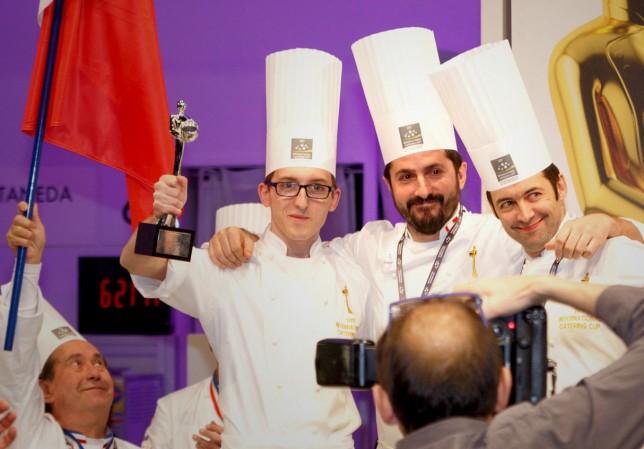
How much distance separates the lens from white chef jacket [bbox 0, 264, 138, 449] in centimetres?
292

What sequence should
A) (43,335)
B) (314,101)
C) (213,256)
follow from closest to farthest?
(213,256)
(314,101)
(43,335)

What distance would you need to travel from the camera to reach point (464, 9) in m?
3.84

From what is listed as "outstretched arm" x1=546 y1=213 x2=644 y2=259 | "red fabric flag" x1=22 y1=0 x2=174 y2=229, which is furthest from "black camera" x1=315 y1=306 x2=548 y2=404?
"red fabric flag" x1=22 y1=0 x2=174 y2=229

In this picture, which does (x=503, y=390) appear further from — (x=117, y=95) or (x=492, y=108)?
(x=117, y=95)

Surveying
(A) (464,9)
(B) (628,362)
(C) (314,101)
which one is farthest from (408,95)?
(B) (628,362)

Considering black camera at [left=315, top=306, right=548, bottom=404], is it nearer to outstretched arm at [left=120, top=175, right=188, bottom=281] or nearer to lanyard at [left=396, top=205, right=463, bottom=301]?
outstretched arm at [left=120, top=175, right=188, bottom=281]

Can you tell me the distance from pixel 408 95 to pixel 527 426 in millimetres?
2032

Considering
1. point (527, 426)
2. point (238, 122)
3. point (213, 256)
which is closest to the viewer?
point (527, 426)

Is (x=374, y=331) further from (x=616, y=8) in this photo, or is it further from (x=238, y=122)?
(x=616, y=8)

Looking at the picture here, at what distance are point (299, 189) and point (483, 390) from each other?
170 cm

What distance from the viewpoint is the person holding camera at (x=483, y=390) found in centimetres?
134

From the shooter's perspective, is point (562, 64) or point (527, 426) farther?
point (562, 64)

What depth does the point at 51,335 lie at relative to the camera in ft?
11.3

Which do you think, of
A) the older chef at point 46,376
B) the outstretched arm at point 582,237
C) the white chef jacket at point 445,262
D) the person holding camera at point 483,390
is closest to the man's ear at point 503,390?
the person holding camera at point 483,390
